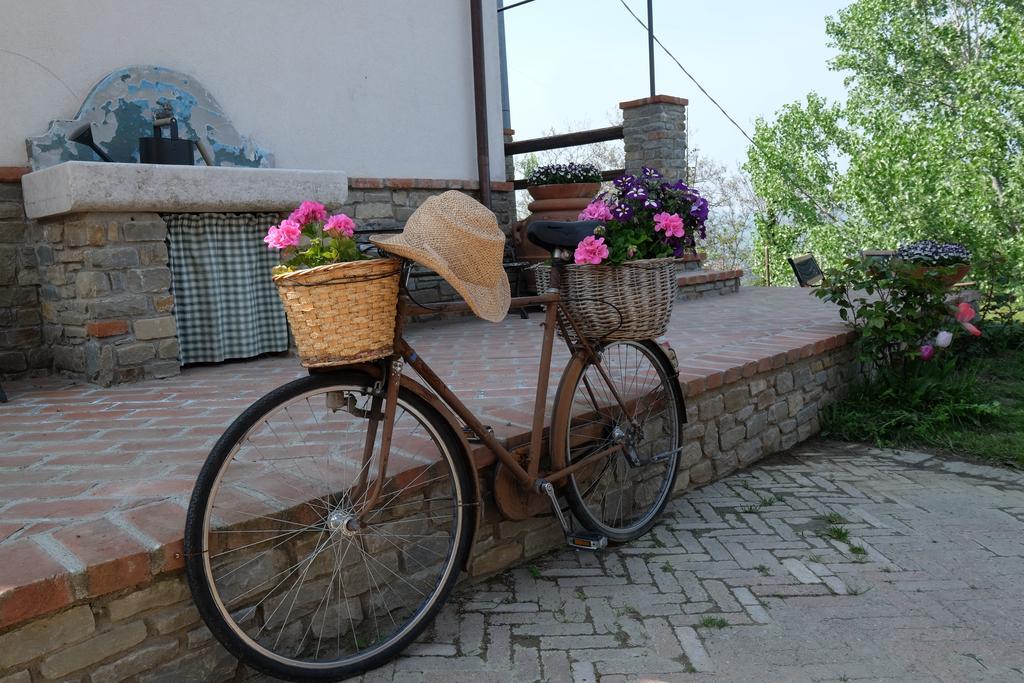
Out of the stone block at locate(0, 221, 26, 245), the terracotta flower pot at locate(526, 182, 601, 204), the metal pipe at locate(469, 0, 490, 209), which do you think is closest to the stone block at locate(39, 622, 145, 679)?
the stone block at locate(0, 221, 26, 245)

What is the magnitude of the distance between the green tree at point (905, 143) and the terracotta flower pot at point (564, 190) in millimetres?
7687

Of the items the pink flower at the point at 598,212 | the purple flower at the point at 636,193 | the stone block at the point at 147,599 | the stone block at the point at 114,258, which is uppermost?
the purple flower at the point at 636,193

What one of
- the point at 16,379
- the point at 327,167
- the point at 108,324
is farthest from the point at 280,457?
the point at 327,167

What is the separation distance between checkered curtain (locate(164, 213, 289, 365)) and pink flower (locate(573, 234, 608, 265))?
8.10ft

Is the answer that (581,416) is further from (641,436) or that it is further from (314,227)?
(314,227)

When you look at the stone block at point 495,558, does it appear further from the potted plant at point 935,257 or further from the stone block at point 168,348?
the potted plant at point 935,257

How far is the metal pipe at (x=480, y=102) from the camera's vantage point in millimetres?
6348

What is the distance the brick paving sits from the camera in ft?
5.67

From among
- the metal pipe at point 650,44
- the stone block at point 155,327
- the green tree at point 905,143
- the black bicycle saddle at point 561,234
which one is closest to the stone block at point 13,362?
the stone block at point 155,327

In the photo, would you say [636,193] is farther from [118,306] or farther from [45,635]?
[118,306]

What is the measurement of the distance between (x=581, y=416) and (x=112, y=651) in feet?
5.23

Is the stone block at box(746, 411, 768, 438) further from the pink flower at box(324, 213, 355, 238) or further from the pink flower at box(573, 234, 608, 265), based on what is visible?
the pink flower at box(324, 213, 355, 238)

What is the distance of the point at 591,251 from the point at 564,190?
426 cm

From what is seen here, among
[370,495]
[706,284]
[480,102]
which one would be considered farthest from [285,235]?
[706,284]
